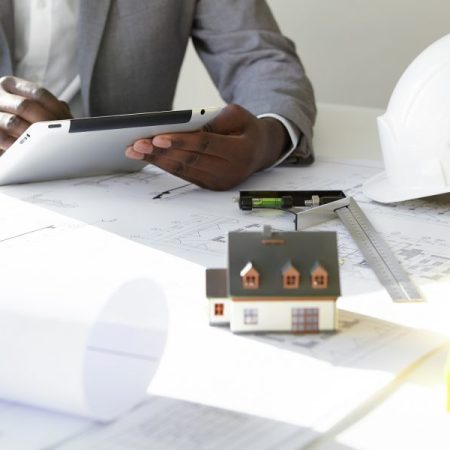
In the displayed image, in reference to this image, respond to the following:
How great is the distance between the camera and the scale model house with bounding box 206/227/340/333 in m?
0.84

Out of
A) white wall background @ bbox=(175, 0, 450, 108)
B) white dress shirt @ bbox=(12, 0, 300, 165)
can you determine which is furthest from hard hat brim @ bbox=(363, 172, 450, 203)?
white wall background @ bbox=(175, 0, 450, 108)

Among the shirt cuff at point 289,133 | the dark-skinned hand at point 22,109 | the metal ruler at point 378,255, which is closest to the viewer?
the metal ruler at point 378,255

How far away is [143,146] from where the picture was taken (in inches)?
53.5

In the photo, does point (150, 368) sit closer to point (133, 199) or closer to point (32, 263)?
point (32, 263)

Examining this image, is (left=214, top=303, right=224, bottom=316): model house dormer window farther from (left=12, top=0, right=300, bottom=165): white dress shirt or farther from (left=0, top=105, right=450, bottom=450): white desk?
(left=12, top=0, right=300, bottom=165): white dress shirt

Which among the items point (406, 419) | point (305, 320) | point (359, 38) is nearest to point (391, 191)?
point (305, 320)

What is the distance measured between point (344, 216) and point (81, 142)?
393 millimetres

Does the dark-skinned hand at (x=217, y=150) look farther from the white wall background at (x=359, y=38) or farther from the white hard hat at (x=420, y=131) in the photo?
the white wall background at (x=359, y=38)

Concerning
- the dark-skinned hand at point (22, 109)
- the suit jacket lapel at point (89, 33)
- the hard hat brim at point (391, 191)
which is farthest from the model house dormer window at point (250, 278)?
the suit jacket lapel at point (89, 33)

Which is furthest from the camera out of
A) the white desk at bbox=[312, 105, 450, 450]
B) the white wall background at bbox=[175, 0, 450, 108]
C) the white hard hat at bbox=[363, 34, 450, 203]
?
the white wall background at bbox=[175, 0, 450, 108]

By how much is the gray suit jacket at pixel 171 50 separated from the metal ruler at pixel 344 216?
35cm

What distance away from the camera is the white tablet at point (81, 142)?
52.2 inches

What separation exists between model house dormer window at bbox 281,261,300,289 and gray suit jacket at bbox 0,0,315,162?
84cm

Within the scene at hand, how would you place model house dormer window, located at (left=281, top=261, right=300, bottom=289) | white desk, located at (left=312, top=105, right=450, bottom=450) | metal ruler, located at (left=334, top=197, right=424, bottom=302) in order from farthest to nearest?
metal ruler, located at (left=334, top=197, right=424, bottom=302), model house dormer window, located at (left=281, top=261, right=300, bottom=289), white desk, located at (left=312, top=105, right=450, bottom=450)
